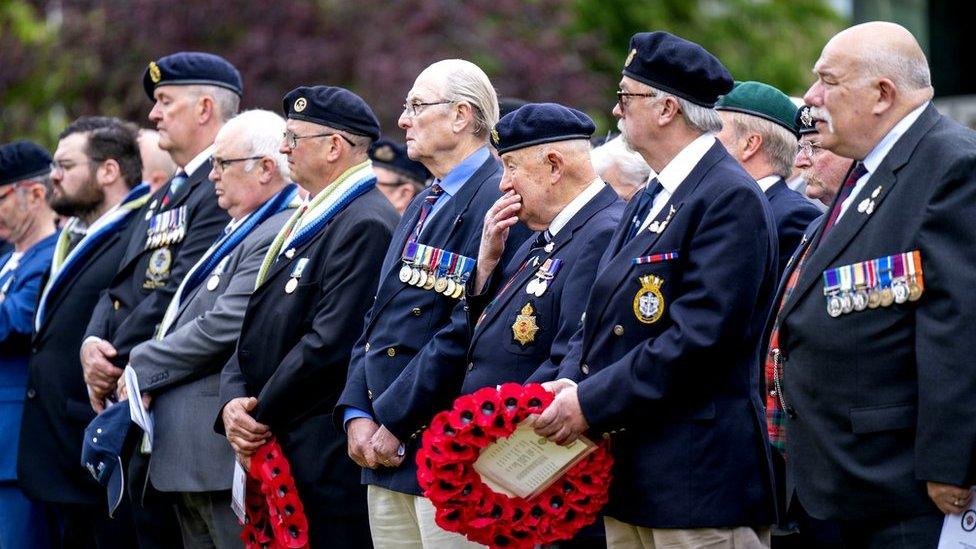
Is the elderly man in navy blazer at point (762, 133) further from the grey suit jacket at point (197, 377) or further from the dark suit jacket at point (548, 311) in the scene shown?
the grey suit jacket at point (197, 377)

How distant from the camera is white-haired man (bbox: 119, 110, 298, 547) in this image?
23.3ft

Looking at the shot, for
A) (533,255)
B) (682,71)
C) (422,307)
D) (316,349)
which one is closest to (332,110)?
(316,349)

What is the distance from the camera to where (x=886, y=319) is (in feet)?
14.7

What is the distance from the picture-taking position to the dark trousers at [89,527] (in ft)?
27.4

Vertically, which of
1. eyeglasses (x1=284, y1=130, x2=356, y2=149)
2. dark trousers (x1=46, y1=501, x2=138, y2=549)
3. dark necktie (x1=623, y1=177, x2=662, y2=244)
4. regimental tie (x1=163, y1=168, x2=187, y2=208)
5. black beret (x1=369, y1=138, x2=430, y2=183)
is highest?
dark necktie (x1=623, y1=177, x2=662, y2=244)

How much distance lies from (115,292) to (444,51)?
10.6 meters

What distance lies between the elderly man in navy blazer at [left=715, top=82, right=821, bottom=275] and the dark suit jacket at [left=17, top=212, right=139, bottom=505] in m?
3.60

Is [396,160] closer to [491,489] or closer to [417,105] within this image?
[417,105]

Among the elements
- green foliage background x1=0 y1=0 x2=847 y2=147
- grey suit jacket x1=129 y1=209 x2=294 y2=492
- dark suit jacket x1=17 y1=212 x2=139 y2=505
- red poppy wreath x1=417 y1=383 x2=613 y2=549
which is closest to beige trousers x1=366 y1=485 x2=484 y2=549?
red poppy wreath x1=417 y1=383 x2=613 y2=549

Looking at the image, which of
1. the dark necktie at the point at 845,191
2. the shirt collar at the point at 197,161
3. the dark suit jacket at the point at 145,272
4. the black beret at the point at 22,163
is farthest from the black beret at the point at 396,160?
the dark necktie at the point at 845,191

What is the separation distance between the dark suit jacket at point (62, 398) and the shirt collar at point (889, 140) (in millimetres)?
4929

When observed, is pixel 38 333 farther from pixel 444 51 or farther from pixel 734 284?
pixel 444 51

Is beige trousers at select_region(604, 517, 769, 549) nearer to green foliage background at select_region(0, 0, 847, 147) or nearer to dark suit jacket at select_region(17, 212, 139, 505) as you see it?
dark suit jacket at select_region(17, 212, 139, 505)

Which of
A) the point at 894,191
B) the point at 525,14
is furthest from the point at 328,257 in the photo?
the point at 525,14
